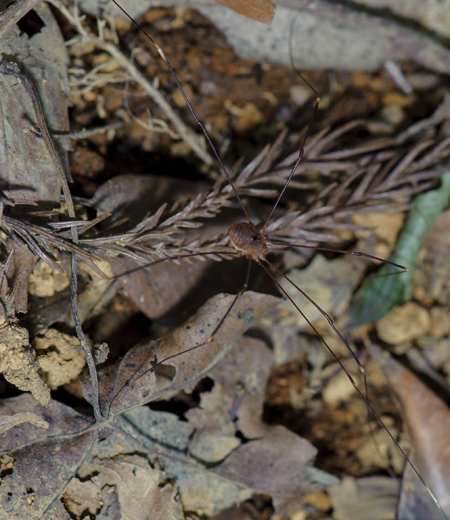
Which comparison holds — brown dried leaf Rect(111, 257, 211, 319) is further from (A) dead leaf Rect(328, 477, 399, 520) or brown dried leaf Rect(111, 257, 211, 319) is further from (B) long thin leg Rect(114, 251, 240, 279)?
(A) dead leaf Rect(328, 477, 399, 520)

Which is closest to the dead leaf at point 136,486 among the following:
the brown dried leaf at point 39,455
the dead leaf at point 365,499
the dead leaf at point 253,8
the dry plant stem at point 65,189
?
the brown dried leaf at point 39,455

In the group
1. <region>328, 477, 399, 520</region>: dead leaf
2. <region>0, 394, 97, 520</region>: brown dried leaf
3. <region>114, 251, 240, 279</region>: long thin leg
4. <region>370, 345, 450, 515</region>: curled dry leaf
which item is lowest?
<region>328, 477, 399, 520</region>: dead leaf

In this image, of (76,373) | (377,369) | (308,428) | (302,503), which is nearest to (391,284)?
(377,369)

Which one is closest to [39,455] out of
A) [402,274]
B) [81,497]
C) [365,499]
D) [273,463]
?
[81,497]

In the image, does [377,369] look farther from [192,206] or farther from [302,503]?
[192,206]

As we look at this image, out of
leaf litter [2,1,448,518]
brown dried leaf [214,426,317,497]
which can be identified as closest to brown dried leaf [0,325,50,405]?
leaf litter [2,1,448,518]

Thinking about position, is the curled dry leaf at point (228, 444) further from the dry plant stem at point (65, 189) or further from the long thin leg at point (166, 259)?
the long thin leg at point (166, 259)
